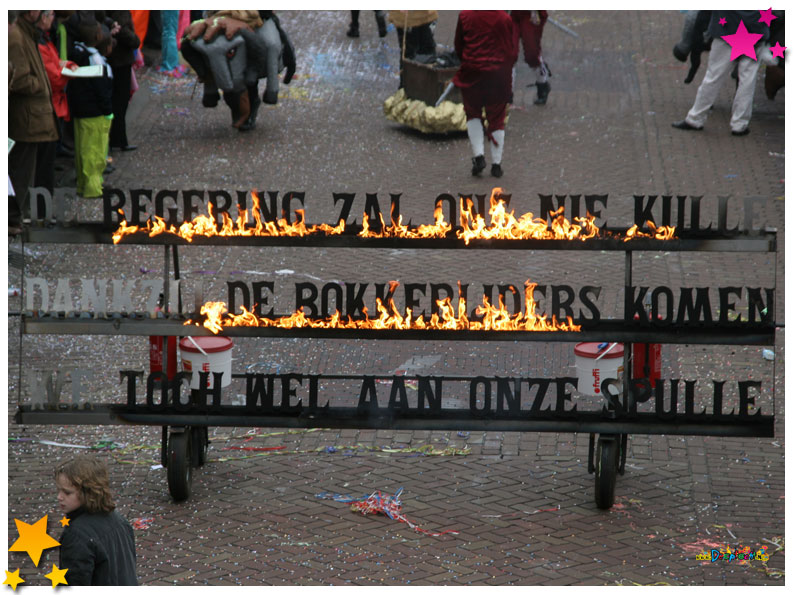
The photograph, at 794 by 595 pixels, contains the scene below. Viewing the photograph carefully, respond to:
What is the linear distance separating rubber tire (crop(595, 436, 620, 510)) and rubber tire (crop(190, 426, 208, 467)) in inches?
97.4

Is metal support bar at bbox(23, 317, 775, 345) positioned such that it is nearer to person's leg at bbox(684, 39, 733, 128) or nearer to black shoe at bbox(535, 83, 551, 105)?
person's leg at bbox(684, 39, 733, 128)

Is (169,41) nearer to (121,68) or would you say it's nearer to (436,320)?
(121,68)

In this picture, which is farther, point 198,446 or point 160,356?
point 198,446

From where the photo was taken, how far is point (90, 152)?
504 inches

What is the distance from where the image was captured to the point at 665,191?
13336 mm

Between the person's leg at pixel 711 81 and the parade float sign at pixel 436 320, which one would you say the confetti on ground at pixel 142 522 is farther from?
the person's leg at pixel 711 81

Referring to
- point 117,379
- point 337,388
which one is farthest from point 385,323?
point 117,379

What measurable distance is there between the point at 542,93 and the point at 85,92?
6.74 m

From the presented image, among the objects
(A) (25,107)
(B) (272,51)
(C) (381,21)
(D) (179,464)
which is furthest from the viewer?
(C) (381,21)

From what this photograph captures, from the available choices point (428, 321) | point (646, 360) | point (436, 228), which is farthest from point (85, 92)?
point (646, 360)

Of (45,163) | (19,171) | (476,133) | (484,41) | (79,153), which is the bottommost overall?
(19,171)

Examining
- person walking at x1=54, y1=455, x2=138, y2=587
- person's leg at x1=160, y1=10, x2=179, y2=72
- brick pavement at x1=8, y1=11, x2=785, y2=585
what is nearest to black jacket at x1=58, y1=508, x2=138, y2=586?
person walking at x1=54, y1=455, x2=138, y2=587

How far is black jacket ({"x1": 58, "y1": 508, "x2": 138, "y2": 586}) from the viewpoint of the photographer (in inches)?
190

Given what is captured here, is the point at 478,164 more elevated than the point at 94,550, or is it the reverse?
the point at 478,164
